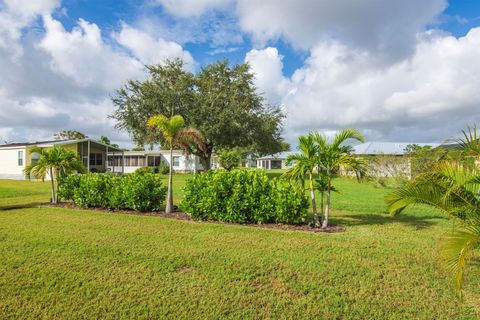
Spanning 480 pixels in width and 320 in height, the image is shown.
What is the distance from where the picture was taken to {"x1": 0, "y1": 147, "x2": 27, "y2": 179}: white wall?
79.9ft


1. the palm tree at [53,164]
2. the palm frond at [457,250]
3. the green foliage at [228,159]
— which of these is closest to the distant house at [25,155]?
the green foliage at [228,159]

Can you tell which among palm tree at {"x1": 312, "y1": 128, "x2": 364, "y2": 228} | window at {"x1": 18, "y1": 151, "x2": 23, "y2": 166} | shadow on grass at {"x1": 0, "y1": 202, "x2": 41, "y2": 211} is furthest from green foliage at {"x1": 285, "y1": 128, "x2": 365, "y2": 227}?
window at {"x1": 18, "y1": 151, "x2": 23, "y2": 166}

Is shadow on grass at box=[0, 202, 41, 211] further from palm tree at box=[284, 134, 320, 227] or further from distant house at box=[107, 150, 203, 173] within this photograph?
distant house at box=[107, 150, 203, 173]

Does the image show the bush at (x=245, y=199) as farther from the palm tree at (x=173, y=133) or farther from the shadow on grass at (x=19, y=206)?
the shadow on grass at (x=19, y=206)

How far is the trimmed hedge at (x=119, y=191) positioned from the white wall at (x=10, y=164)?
60.8ft

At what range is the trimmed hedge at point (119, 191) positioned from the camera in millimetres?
8688

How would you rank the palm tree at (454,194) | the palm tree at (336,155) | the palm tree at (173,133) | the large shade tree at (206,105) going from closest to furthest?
the palm tree at (454,194)
the palm tree at (336,155)
the palm tree at (173,133)
the large shade tree at (206,105)

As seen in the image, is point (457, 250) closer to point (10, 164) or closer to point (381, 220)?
point (381, 220)

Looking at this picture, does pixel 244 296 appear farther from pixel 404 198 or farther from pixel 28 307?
pixel 404 198

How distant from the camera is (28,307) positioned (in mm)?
3191

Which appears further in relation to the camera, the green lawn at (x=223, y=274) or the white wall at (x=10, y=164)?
the white wall at (x=10, y=164)

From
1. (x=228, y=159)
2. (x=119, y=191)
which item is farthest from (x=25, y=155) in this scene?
(x=119, y=191)

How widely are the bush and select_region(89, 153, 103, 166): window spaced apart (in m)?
22.1

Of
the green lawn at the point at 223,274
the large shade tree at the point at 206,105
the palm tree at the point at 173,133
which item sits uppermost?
the large shade tree at the point at 206,105
